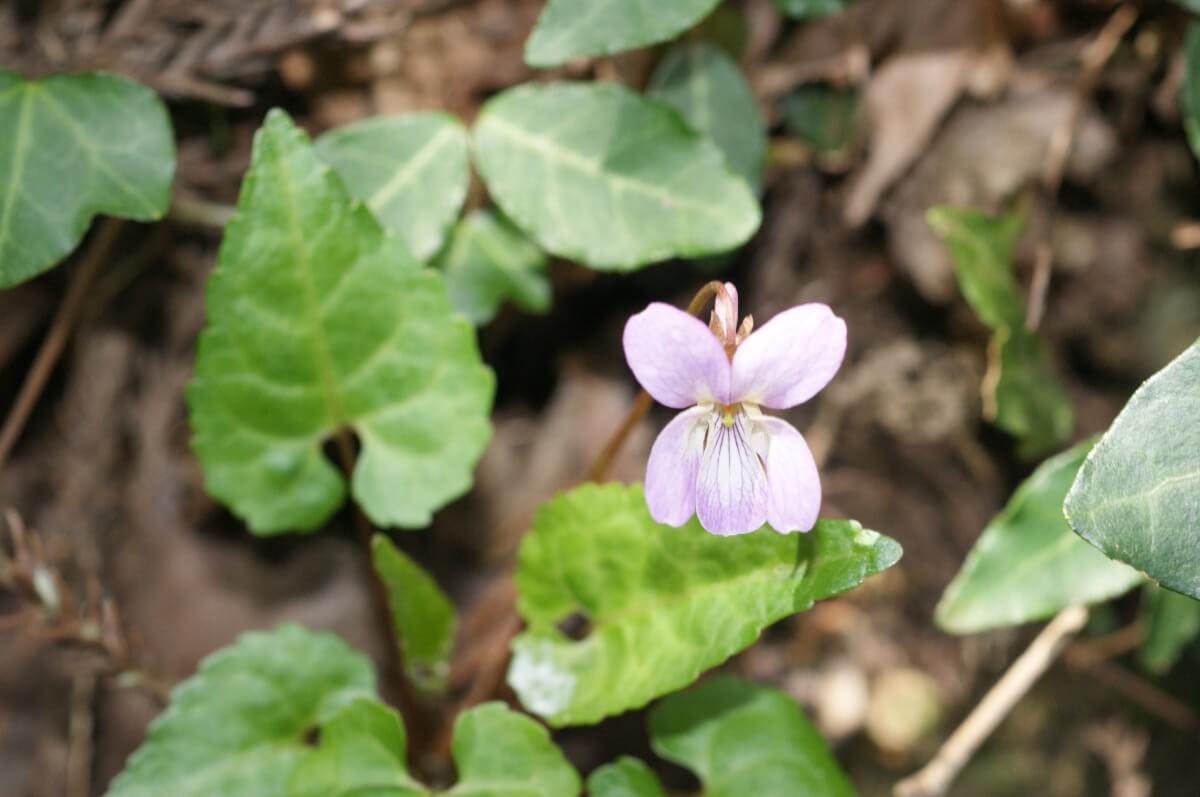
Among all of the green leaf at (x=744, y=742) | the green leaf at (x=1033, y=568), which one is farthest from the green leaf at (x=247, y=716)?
the green leaf at (x=1033, y=568)

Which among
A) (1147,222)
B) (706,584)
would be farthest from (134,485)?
(1147,222)

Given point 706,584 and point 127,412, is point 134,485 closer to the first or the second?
point 127,412

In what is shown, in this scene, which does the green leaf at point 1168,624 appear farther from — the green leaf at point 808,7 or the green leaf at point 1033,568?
the green leaf at point 808,7

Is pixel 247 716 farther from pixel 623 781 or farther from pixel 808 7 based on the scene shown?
pixel 808 7

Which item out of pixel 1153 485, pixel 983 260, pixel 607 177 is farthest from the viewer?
pixel 983 260

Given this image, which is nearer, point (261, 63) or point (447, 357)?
point (447, 357)

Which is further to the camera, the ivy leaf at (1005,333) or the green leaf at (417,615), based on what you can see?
the ivy leaf at (1005,333)

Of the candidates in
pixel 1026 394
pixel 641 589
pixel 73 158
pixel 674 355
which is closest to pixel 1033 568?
pixel 1026 394
